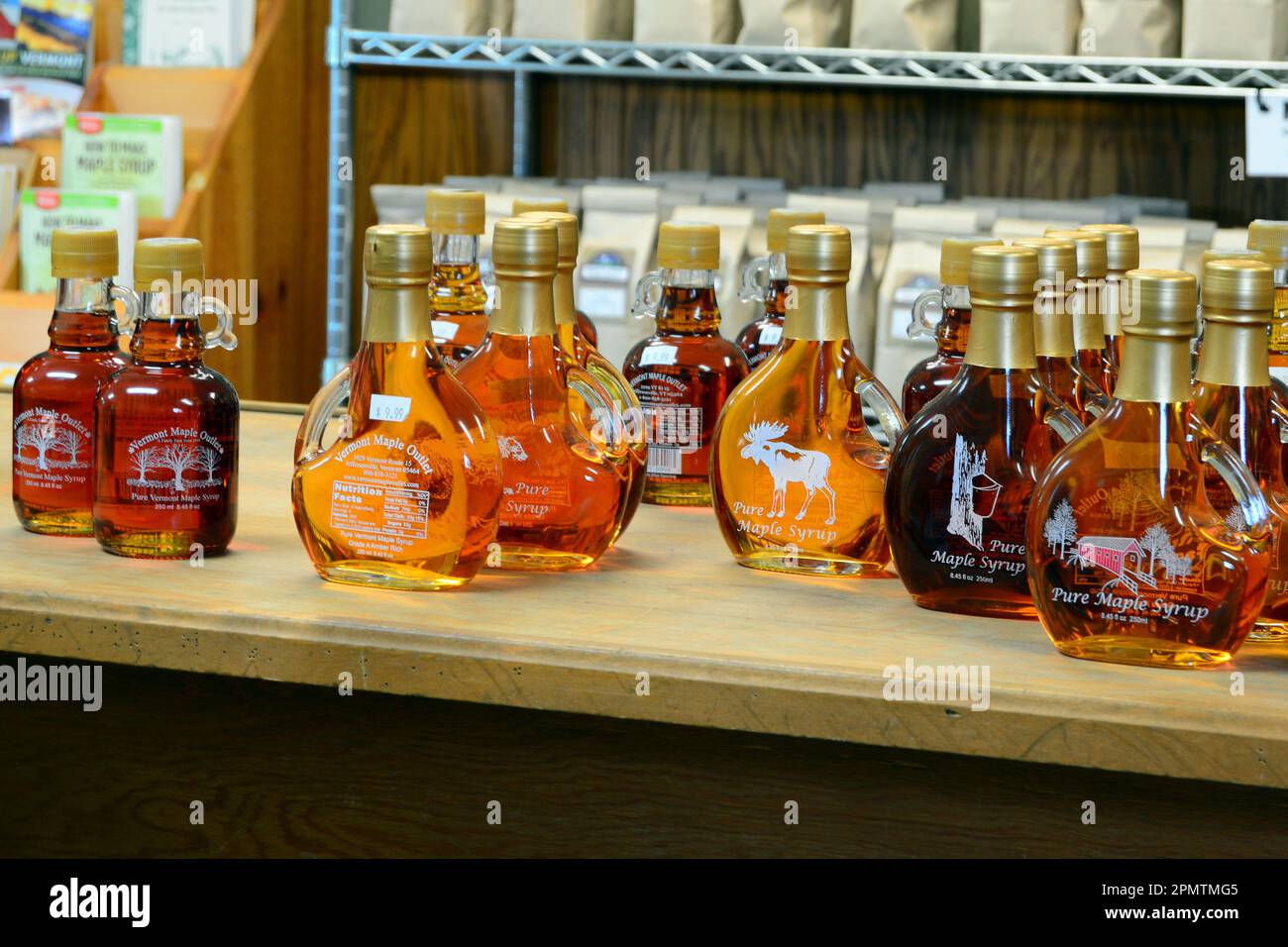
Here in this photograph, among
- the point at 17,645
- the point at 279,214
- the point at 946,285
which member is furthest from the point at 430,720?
the point at 279,214

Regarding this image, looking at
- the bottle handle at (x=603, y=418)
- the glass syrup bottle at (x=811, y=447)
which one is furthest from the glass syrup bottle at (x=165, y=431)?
Answer: the glass syrup bottle at (x=811, y=447)

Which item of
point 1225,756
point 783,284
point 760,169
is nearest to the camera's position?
point 1225,756

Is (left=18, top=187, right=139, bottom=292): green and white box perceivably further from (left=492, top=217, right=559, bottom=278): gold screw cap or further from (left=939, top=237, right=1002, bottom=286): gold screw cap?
(left=939, top=237, right=1002, bottom=286): gold screw cap

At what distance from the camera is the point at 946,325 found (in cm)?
104

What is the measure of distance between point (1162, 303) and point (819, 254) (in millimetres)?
224

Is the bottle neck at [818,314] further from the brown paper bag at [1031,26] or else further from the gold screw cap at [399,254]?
the brown paper bag at [1031,26]

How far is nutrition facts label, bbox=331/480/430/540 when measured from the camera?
91 centimetres

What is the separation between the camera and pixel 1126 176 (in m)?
2.48

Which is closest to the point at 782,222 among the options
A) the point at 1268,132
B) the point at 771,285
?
the point at 771,285

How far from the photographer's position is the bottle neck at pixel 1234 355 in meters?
0.84

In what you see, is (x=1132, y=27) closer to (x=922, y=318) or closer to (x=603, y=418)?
(x=922, y=318)

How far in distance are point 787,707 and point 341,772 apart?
A: 316mm
